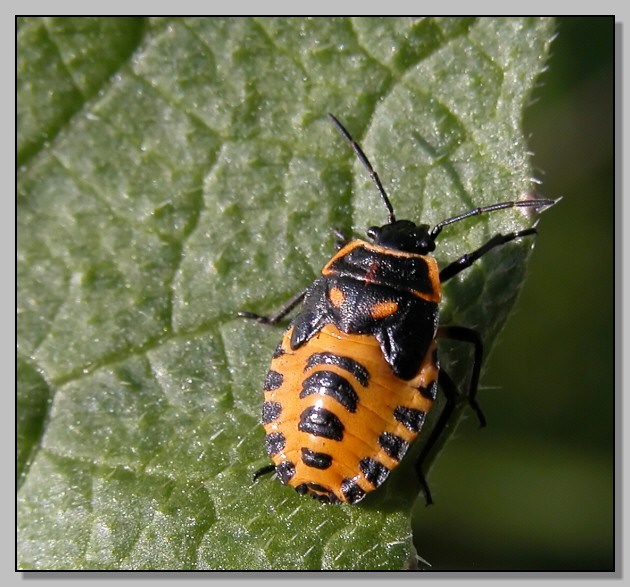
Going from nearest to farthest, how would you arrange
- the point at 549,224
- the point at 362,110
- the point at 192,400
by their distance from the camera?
the point at 192,400, the point at 362,110, the point at 549,224

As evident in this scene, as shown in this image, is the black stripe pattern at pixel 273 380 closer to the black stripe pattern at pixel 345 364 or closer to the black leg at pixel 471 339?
the black stripe pattern at pixel 345 364

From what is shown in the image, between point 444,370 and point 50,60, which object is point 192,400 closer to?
point 444,370

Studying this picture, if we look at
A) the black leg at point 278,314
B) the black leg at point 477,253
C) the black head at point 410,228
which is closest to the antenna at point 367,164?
the black head at point 410,228

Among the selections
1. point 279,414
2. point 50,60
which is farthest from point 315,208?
point 50,60

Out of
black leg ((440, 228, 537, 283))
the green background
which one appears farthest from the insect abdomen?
the green background

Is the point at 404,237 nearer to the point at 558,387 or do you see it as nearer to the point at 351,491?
the point at 351,491

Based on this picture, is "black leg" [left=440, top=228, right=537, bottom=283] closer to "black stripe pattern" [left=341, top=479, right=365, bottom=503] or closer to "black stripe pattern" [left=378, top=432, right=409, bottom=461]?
"black stripe pattern" [left=378, top=432, right=409, bottom=461]
